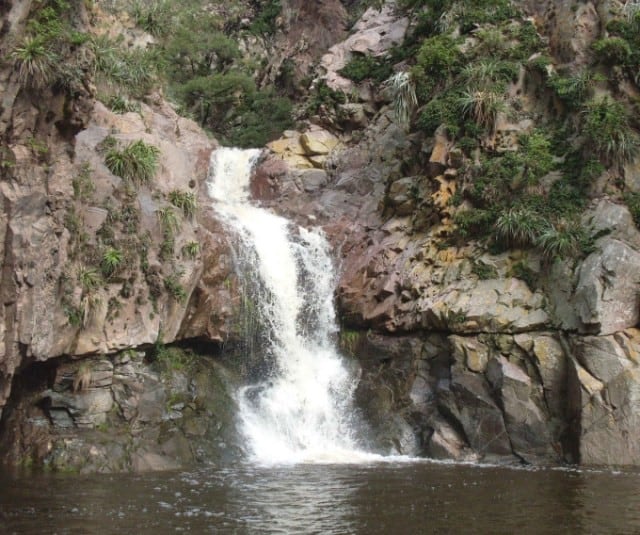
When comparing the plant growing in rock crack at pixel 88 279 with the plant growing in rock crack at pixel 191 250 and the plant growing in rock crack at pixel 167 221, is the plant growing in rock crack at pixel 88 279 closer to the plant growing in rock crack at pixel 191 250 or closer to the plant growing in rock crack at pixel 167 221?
the plant growing in rock crack at pixel 167 221

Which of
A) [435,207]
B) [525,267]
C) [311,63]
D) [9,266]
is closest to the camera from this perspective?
[9,266]

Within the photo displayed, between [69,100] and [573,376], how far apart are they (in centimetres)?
1446

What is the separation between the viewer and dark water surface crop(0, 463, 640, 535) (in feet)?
29.8

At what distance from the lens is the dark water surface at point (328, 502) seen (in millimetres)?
9086

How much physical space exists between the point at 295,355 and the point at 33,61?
11.1 m

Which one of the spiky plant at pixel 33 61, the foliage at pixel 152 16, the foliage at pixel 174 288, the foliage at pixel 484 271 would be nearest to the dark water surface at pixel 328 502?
the foliage at pixel 174 288

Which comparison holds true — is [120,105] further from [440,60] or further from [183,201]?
[440,60]

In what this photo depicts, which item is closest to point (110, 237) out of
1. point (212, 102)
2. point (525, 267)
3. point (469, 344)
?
point (469, 344)

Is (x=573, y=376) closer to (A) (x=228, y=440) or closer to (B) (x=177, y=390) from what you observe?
(A) (x=228, y=440)

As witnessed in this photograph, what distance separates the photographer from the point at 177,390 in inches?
675

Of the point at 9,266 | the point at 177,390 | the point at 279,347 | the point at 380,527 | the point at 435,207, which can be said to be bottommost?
the point at 380,527

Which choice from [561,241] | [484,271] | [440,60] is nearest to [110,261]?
[484,271]

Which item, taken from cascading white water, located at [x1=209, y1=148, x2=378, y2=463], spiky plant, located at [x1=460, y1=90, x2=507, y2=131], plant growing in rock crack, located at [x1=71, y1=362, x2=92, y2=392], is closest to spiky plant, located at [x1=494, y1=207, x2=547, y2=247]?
spiky plant, located at [x1=460, y1=90, x2=507, y2=131]

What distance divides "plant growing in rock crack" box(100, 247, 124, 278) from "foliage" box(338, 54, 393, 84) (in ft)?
59.3
